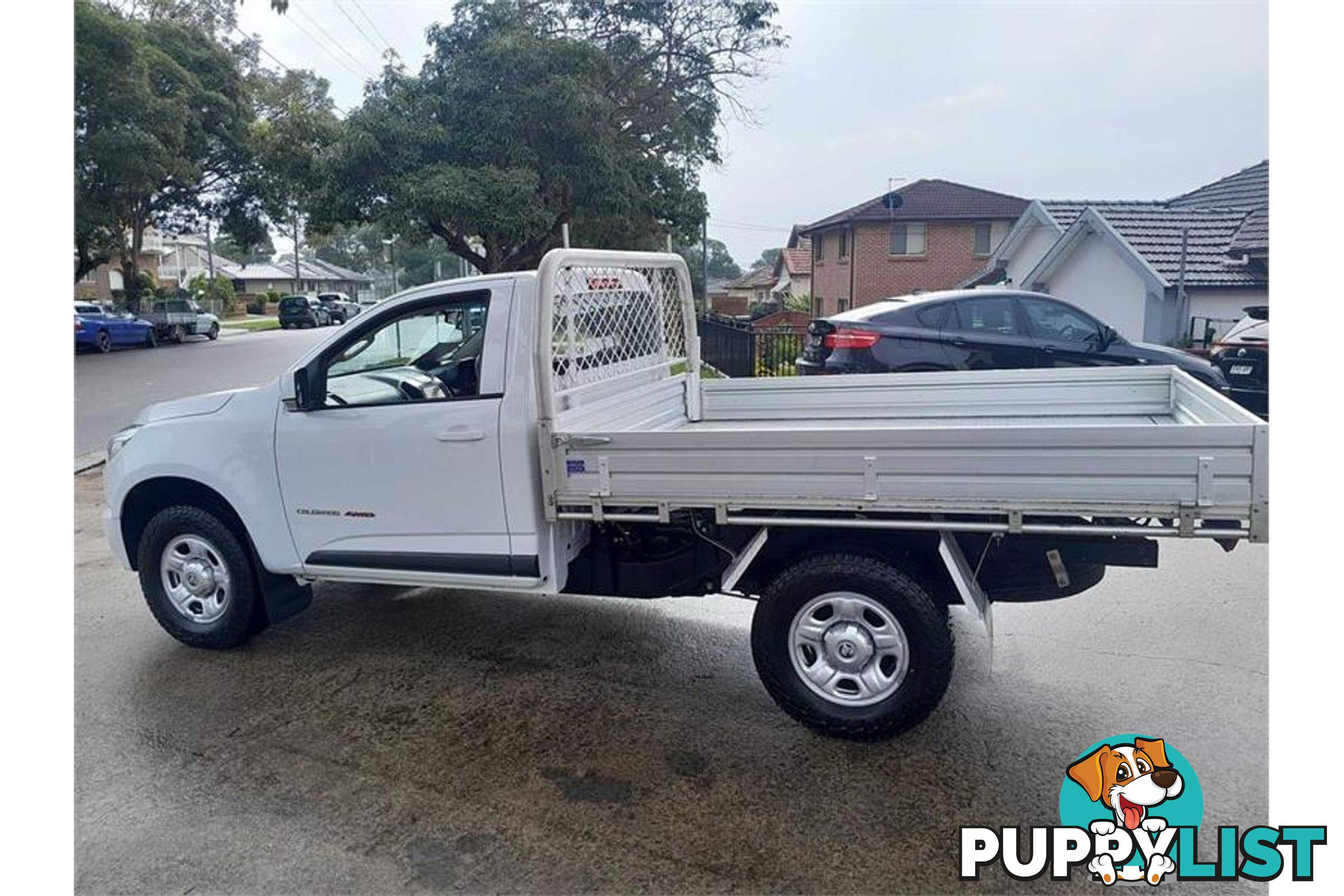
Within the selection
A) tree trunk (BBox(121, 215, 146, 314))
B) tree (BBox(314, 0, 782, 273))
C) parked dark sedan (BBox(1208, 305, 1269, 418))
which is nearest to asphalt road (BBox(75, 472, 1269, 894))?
parked dark sedan (BBox(1208, 305, 1269, 418))

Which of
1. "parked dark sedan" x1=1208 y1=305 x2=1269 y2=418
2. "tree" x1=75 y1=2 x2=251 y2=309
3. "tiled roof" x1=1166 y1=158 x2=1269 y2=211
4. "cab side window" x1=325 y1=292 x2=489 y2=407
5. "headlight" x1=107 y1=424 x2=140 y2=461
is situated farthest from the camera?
"tree" x1=75 y1=2 x2=251 y2=309

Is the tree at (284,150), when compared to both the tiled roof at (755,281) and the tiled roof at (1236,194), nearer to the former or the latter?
the tiled roof at (1236,194)

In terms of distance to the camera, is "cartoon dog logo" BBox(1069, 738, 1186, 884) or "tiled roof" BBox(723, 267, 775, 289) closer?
"cartoon dog logo" BBox(1069, 738, 1186, 884)

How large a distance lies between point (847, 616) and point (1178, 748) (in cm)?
143

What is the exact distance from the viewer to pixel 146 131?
24.0 m

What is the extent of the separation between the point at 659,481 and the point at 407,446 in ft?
4.26

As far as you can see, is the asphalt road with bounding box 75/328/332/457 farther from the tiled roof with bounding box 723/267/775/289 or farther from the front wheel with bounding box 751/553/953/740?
the tiled roof with bounding box 723/267/775/289

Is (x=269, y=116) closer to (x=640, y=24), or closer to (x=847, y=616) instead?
(x=640, y=24)

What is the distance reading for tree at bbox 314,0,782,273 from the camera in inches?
734

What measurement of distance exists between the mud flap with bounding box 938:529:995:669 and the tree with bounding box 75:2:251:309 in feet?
82.0

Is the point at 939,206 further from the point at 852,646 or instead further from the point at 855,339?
the point at 852,646

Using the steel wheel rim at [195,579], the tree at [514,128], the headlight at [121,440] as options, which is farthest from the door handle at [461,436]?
the tree at [514,128]

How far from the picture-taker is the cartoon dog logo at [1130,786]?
307cm

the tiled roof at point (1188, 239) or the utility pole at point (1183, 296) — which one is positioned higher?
the tiled roof at point (1188, 239)
